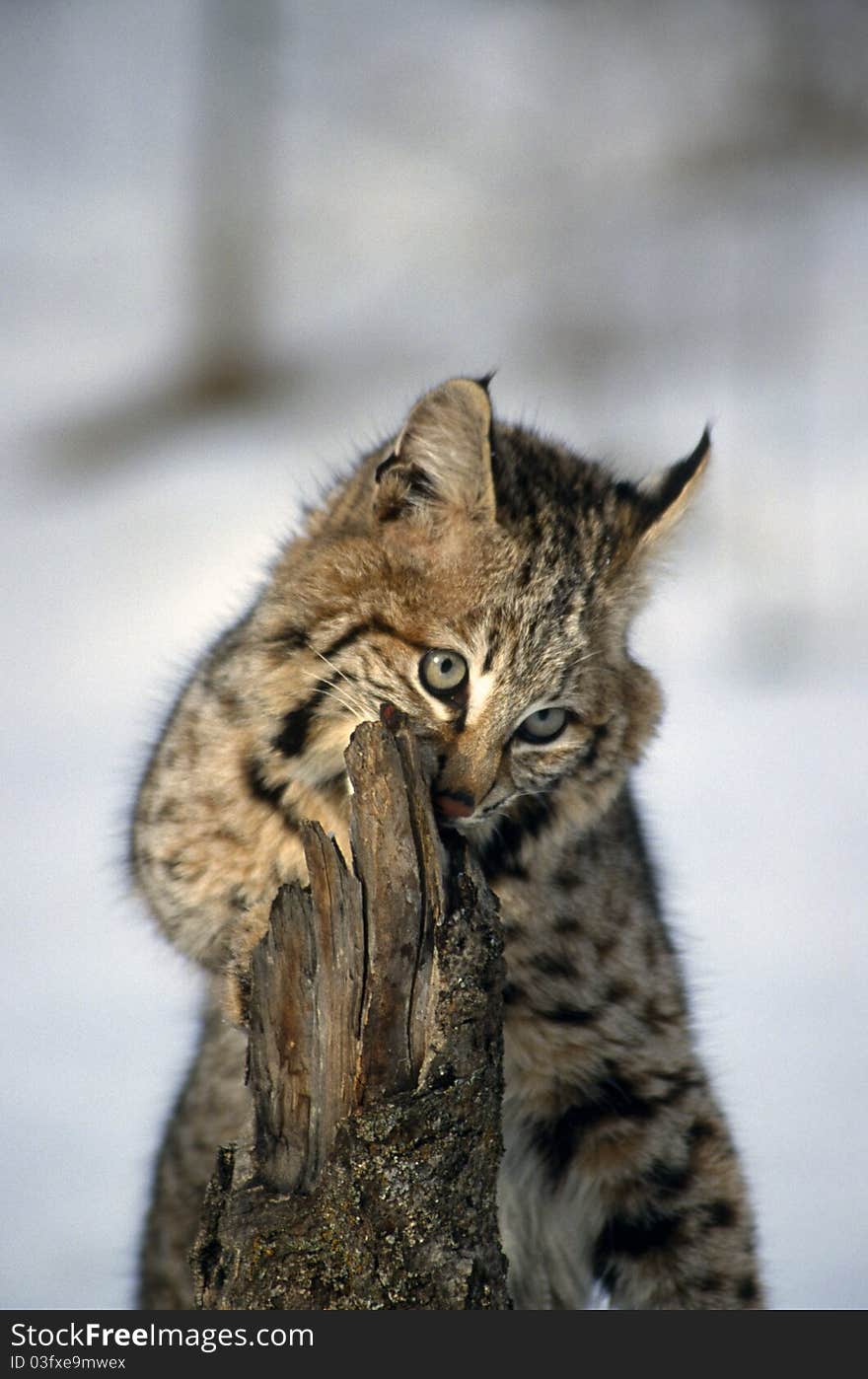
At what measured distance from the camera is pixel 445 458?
7.26 feet

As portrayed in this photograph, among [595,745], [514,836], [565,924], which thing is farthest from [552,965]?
[595,745]

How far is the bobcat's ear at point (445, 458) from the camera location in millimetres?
2148

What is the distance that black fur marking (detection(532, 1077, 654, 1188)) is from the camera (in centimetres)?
244

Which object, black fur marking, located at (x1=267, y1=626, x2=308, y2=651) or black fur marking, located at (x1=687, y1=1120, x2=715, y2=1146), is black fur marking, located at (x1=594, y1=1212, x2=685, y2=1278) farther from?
black fur marking, located at (x1=267, y1=626, x2=308, y2=651)

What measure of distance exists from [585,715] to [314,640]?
16.0 inches

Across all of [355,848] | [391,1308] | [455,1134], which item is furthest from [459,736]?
[391,1308]

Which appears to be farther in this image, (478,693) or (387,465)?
(387,465)

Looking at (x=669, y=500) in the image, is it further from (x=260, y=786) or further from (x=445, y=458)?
(x=260, y=786)

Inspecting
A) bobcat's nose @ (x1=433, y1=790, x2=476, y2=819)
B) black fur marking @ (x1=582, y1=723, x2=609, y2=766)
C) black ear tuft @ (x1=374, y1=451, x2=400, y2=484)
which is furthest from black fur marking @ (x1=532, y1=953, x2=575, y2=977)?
black ear tuft @ (x1=374, y1=451, x2=400, y2=484)

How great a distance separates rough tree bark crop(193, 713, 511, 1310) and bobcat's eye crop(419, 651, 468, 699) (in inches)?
17.1

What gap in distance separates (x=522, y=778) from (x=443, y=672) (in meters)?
0.18

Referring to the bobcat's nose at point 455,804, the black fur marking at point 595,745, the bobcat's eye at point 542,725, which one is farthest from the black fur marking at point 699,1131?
the bobcat's nose at point 455,804

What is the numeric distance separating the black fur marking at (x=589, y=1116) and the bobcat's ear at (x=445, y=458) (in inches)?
37.2

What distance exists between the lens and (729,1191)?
2502 millimetres
